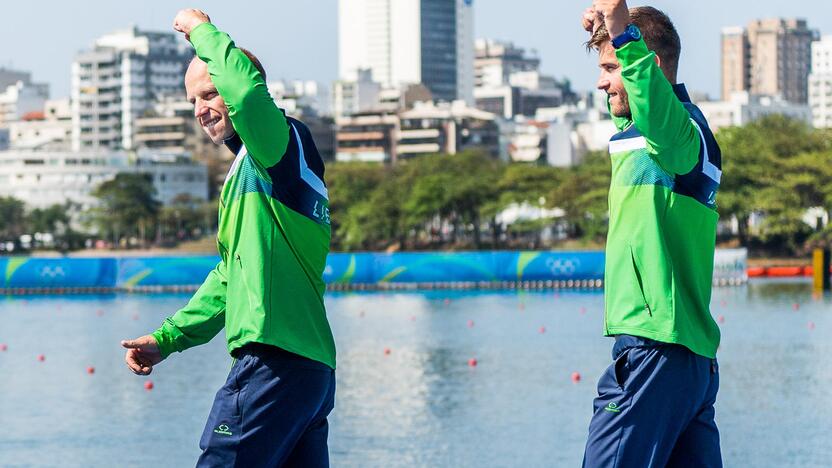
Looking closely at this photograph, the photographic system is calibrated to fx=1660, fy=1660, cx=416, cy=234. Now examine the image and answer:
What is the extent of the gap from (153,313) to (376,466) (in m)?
33.9

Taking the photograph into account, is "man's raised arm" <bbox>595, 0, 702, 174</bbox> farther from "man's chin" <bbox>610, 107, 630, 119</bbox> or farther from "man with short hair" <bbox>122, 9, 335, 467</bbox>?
"man with short hair" <bbox>122, 9, 335, 467</bbox>

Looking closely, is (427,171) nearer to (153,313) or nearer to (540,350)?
(153,313)

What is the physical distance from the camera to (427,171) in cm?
11756

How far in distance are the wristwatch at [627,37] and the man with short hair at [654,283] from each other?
310 millimetres

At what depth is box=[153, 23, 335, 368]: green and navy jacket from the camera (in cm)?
545

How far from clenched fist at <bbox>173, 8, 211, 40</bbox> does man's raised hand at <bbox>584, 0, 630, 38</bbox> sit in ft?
4.31

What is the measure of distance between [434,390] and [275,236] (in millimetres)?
18629

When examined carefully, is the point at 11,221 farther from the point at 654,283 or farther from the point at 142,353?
the point at 654,283

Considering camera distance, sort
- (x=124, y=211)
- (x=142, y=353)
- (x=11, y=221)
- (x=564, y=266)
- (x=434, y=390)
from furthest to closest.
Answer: (x=11, y=221) → (x=124, y=211) → (x=564, y=266) → (x=434, y=390) → (x=142, y=353)

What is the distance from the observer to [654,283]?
5.66m

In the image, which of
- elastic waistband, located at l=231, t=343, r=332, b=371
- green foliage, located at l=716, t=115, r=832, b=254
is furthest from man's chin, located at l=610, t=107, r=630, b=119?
green foliage, located at l=716, t=115, r=832, b=254

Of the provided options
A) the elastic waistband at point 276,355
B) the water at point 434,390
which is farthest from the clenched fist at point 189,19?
the water at point 434,390

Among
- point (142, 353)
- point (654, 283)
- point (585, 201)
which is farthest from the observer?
point (585, 201)

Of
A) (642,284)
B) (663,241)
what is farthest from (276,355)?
(663,241)
